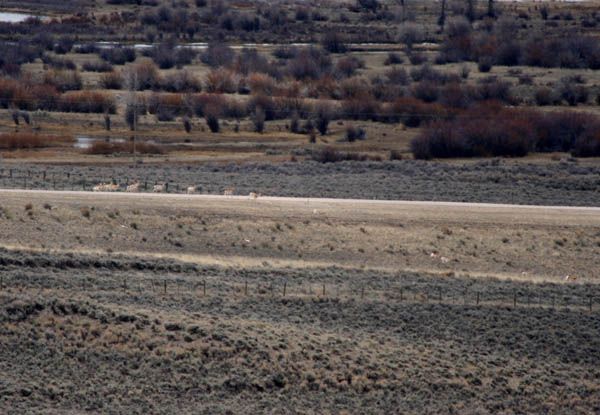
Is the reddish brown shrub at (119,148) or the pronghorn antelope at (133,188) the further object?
the reddish brown shrub at (119,148)

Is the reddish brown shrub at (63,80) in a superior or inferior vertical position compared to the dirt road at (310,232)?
superior

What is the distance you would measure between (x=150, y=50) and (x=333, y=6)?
48.3 meters

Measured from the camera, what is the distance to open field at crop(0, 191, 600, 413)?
26.2 m

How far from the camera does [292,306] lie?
30.8 metres

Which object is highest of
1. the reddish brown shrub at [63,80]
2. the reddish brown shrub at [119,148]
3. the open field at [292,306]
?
the reddish brown shrub at [63,80]

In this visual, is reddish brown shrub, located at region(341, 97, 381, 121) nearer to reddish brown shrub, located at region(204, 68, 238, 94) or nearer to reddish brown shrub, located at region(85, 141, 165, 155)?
reddish brown shrub, located at region(204, 68, 238, 94)

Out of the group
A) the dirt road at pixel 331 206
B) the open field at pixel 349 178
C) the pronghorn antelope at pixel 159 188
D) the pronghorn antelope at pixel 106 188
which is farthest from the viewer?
the open field at pixel 349 178

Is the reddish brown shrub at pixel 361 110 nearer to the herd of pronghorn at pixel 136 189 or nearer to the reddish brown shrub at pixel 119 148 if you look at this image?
the reddish brown shrub at pixel 119 148

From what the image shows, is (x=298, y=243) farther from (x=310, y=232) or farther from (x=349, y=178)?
(x=349, y=178)

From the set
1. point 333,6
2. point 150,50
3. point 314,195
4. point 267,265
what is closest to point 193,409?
point 267,265

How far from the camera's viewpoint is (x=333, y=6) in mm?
140125

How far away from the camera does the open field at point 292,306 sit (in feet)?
85.8

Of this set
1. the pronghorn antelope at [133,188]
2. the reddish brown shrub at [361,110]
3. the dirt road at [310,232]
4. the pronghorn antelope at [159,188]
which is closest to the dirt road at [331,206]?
the dirt road at [310,232]

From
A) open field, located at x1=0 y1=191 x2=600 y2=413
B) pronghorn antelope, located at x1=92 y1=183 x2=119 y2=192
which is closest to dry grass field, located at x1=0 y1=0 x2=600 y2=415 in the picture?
open field, located at x1=0 y1=191 x2=600 y2=413
